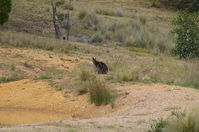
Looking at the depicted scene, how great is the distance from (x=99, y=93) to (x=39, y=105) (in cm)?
180

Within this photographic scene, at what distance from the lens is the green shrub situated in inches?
484

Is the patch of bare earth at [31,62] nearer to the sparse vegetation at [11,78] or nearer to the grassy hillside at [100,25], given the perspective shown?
the sparse vegetation at [11,78]

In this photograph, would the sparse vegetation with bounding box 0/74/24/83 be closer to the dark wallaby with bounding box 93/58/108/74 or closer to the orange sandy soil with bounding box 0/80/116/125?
the orange sandy soil with bounding box 0/80/116/125

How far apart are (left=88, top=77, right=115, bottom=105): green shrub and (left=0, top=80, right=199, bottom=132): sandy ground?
176 mm

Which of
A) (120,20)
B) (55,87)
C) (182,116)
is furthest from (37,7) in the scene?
(182,116)

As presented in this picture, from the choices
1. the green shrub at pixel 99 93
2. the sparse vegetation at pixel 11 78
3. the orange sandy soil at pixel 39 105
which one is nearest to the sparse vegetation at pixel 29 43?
the sparse vegetation at pixel 11 78

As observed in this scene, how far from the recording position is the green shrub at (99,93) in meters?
12.3

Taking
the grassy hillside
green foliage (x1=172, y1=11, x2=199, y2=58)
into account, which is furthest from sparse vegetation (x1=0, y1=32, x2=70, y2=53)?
green foliage (x1=172, y1=11, x2=199, y2=58)

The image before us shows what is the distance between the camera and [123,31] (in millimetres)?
31625

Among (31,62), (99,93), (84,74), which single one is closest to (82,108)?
(99,93)

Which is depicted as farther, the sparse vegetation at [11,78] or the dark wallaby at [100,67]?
the sparse vegetation at [11,78]

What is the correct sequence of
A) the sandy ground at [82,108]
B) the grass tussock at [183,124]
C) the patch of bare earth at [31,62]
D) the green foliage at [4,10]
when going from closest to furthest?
1. the grass tussock at [183,124]
2. the sandy ground at [82,108]
3. the patch of bare earth at [31,62]
4. the green foliage at [4,10]

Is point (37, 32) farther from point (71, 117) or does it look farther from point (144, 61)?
point (71, 117)

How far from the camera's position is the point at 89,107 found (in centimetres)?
1242
